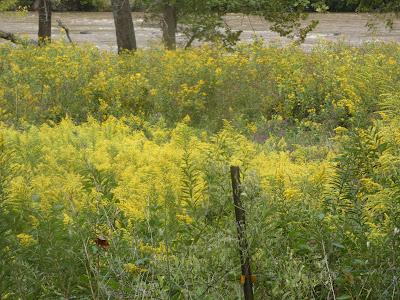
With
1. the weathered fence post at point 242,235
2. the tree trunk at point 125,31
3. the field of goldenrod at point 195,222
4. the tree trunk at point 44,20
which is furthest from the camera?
the tree trunk at point 44,20

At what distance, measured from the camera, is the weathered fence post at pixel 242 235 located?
321 cm

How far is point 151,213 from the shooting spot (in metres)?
3.93

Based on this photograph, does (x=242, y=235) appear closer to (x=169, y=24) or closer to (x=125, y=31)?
(x=125, y=31)

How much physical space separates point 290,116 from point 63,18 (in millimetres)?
29717

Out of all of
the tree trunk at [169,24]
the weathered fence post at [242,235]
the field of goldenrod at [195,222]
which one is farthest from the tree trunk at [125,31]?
the weathered fence post at [242,235]

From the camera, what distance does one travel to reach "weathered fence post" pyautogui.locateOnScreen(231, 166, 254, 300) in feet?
10.5

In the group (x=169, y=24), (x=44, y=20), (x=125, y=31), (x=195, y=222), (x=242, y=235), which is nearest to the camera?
(x=242, y=235)

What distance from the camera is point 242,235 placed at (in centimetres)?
340

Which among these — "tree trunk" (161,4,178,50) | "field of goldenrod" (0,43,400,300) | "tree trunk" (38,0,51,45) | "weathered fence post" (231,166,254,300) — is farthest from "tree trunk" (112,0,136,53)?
"weathered fence post" (231,166,254,300)

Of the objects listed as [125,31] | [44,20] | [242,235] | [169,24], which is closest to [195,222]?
[242,235]

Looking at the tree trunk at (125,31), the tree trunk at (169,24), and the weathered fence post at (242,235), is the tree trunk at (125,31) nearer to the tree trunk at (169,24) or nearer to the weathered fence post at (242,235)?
the tree trunk at (169,24)

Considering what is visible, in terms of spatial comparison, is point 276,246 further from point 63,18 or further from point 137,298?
point 63,18

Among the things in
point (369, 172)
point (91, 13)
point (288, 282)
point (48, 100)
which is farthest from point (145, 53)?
point (91, 13)

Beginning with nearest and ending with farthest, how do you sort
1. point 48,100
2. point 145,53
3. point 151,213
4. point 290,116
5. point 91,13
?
point 151,213
point 48,100
point 290,116
point 145,53
point 91,13
